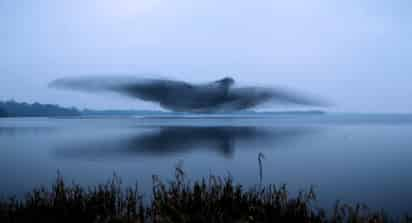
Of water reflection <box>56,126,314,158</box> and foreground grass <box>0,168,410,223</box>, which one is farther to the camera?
water reflection <box>56,126,314,158</box>

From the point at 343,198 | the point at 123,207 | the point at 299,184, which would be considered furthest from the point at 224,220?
the point at 299,184

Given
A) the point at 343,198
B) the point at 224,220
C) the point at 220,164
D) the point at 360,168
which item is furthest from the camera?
the point at 220,164

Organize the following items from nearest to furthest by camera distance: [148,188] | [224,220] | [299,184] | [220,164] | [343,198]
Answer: [224,220]
[343,198]
[148,188]
[299,184]
[220,164]

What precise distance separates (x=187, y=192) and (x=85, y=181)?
10.1 metres

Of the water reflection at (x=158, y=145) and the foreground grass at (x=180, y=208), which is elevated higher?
the foreground grass at (x=180, y=208)

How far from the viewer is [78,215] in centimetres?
650

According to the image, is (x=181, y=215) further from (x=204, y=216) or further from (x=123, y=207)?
(x=123, y=207)

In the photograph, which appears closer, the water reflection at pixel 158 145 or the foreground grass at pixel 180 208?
the foreground grass at pixel 180 208

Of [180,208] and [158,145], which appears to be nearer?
[180,208]

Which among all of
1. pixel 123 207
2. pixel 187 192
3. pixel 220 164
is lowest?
pixel 220 164

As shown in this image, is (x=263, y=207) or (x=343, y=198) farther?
(x=343, y=198)

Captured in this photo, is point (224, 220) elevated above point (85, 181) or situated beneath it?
elevated above

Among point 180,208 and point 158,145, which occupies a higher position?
point 180,208

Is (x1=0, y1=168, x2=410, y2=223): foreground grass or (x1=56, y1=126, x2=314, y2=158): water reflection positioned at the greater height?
(x1=0, y1=168, x2=410, y2=223): foreground grass
